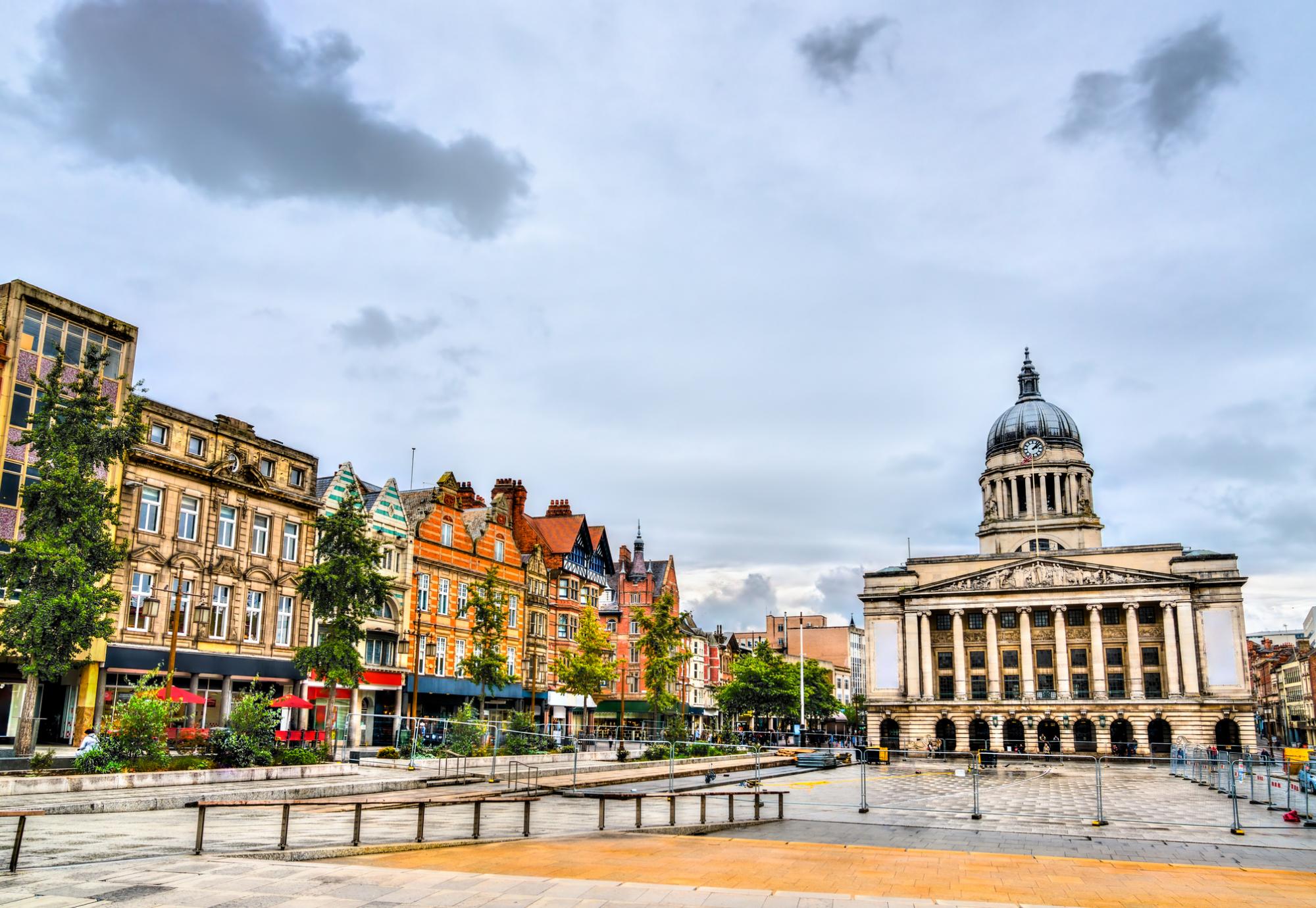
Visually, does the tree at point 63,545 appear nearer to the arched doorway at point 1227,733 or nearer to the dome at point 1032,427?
the arched doorway at point 1227,733

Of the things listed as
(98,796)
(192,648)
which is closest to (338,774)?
(98,796)

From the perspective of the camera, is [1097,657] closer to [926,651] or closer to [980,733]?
[980,733]

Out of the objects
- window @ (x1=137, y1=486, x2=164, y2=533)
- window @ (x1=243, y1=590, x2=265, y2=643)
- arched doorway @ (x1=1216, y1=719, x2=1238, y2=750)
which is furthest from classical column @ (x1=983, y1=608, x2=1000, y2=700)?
window @ (x1=137, y1=486, x2=164, y2=533)

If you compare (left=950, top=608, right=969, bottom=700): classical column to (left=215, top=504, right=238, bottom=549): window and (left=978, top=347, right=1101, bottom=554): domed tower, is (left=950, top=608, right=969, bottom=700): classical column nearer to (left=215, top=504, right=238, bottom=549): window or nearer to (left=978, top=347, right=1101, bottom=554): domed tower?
(left=978, top=347, right=1101, bottom=554): domed tower

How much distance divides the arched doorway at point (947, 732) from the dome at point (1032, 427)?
120 feet

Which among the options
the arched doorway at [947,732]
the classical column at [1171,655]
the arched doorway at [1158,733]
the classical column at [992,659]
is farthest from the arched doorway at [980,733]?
Answer: the classical column at [1171,655]

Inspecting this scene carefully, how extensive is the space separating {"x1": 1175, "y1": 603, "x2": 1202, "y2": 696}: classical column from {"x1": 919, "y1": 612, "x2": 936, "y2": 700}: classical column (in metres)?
23.6

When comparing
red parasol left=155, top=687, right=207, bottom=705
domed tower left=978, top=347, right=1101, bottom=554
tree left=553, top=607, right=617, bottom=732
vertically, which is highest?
domed tower left=978, top=347, right=1101, bottom=554

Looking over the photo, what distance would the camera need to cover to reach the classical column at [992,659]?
103 m

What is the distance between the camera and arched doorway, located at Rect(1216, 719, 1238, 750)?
9219 cm

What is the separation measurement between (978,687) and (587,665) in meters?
56.6

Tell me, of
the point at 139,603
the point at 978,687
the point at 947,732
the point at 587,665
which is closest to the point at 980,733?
the point at 947,732

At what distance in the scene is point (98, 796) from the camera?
2208 centimetres

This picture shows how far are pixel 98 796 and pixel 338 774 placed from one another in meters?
9.76
